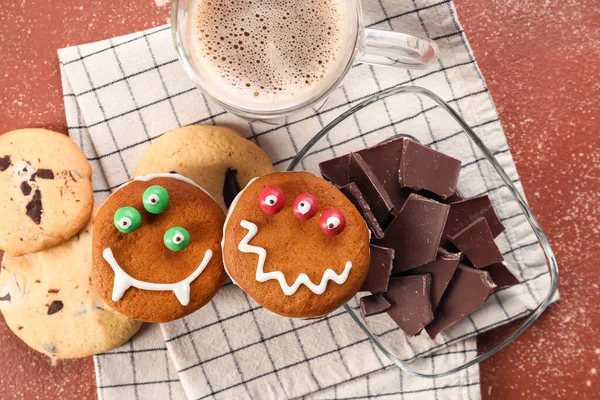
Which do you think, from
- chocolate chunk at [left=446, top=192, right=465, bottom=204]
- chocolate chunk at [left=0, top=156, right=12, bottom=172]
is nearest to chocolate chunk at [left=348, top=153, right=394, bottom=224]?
chocolate chunk at [left=446, top=192, right=465, bottom=204]

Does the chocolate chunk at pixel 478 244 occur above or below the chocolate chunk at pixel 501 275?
above

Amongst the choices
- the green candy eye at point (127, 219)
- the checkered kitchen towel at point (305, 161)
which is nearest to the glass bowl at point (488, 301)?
the checkered kitchen towel at point (305, 161)

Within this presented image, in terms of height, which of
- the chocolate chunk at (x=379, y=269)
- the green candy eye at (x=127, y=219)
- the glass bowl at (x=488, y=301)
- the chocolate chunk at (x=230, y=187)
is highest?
the green candy eye at (x=127, y=219)

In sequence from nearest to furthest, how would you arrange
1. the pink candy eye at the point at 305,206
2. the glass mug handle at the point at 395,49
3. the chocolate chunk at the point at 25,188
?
1. the pink candy eye at the point at 305,206
2. the glass mug handle at the point at 395,49
3. the chocolate chunk at the point at 25,188

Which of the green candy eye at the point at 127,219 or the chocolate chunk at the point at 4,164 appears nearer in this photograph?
the green candy eye at the point at 127,219

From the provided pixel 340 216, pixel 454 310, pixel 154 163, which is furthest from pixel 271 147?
pixel 454 310

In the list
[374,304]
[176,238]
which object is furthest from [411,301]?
[176,238]

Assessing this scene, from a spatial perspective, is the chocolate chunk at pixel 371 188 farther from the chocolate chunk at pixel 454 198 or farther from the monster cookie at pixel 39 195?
the monster cookie at pixel 39 195
